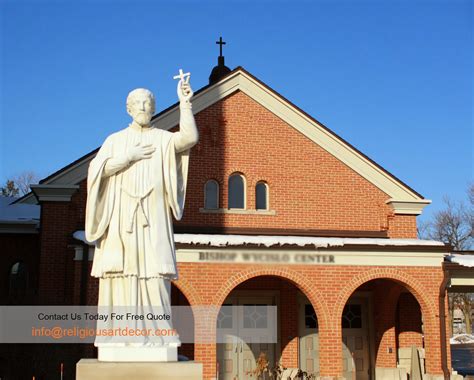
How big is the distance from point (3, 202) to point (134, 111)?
778 inches

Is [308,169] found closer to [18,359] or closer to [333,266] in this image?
[333,266]

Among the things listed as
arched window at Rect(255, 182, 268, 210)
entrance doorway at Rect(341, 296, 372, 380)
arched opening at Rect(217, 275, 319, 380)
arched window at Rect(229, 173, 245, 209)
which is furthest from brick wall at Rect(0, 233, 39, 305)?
entrance doorway at Rect(341, 296, 372, 380)

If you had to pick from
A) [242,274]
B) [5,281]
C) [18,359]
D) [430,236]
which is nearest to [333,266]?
[242,274]

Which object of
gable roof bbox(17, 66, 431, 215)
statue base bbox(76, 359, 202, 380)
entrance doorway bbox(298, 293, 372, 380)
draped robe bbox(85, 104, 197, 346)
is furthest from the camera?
gable roof bbox(17, 66, 431, 215)

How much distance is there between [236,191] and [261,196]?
0.75m

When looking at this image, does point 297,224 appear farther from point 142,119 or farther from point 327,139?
point 142,119

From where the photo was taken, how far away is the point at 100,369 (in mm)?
5320

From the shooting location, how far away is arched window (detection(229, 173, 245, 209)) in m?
19.9

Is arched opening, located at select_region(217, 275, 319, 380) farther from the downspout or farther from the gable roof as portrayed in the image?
the gable roof

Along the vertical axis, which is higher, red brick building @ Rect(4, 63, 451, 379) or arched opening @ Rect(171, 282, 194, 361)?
red brick building @ Rect(4, 63, 451, 379)

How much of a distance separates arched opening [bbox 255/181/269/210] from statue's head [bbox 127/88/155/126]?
45.5ft

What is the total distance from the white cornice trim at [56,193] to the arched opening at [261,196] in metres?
4.98

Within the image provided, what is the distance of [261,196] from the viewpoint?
20.2 meters

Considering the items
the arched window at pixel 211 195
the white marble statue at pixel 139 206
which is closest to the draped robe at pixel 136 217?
the white marble statue at pixel 139 206
